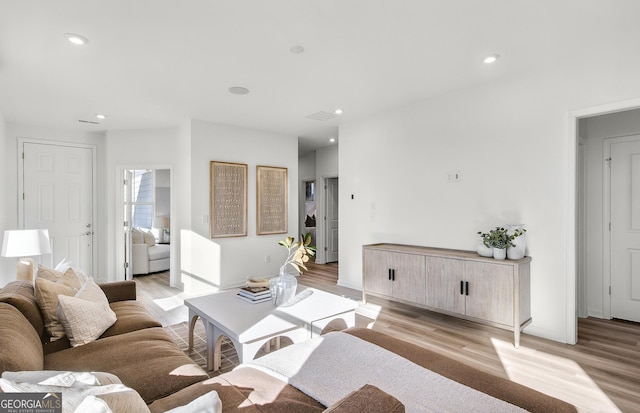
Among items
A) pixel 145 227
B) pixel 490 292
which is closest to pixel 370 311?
pixel 490 292

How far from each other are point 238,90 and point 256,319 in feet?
8.46

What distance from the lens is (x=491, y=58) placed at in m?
3.01

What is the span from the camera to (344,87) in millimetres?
3748

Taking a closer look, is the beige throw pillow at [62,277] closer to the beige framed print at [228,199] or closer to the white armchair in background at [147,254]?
the beige framed print at [228,199]

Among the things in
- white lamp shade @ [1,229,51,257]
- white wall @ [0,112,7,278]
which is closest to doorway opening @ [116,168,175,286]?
white wall @ [0,112,7,278]

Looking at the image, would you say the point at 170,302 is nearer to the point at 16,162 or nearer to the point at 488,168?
the point at 16,162

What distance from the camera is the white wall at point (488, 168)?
3.10m

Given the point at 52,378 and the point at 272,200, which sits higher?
the point at 272,200

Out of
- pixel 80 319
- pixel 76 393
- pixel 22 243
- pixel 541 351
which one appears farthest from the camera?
pixel 22 243

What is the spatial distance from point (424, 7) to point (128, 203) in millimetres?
5482

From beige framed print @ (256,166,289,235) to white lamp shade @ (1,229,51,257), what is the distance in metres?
2.88

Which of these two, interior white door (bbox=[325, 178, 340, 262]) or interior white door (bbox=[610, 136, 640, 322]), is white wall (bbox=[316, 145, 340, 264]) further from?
interior white door (bbox=[610, 136, 640, 322])

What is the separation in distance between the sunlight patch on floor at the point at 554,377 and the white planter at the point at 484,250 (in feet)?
2.74

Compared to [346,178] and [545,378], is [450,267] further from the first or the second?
[346,178]
